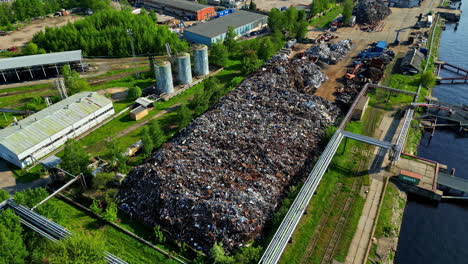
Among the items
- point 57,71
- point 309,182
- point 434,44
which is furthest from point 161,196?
point 434,44

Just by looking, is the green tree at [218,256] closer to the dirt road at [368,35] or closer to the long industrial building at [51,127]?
the long industrial building at [51,127]

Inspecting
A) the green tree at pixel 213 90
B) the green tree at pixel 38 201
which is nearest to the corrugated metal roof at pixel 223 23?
the green tree at pixel 213 90

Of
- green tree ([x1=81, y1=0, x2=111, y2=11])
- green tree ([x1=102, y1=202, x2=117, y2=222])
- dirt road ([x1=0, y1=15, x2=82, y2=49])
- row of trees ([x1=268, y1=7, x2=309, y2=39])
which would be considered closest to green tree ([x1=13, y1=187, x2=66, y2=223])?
green tree ([x1=102, y1=202, x2=117, y2=222])

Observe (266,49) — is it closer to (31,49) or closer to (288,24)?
(288,24)

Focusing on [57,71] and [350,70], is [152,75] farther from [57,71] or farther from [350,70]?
[350,70]

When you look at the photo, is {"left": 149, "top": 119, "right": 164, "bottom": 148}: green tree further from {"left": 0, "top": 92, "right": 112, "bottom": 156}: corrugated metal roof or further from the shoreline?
the shoreline

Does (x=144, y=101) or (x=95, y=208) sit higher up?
A: (x=144, y=101)

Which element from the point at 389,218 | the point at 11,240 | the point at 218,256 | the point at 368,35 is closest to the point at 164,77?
the point at 11,240
